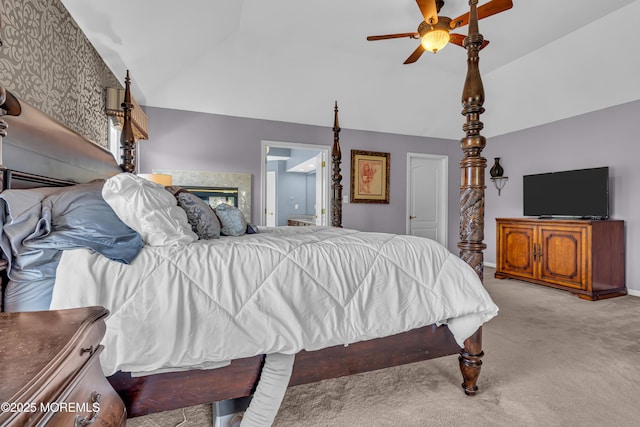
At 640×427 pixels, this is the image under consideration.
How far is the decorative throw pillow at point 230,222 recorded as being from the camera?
1.98 m

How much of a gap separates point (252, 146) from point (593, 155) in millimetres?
4518

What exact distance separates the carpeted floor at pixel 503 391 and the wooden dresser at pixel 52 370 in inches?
41.2

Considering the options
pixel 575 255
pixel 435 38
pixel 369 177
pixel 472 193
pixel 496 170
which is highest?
pixel 435 38

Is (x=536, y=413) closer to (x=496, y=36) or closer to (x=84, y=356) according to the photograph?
(x=84, y=356)

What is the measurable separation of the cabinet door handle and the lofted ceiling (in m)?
2.57

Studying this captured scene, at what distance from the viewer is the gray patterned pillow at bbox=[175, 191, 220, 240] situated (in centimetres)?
167

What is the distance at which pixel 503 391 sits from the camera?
170 cm

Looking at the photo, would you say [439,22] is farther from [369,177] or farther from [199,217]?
[369,177]

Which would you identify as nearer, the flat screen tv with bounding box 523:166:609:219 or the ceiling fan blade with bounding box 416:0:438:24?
the ceiling fan blade with bounding box 416:0:438:24

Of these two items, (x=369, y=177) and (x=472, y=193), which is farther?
(x=369, y=177)

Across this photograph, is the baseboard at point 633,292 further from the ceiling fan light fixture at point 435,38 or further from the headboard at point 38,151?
the headboard at point 38,151

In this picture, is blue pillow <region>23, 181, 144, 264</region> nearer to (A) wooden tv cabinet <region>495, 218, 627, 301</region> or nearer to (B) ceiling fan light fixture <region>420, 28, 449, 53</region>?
(B) ceiling fan light fixture <region>420, 28, 449, 53</region>

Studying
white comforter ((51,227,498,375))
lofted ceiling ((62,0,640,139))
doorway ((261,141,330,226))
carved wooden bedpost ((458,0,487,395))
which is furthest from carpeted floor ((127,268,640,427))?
doorway ((261,141,330,226))

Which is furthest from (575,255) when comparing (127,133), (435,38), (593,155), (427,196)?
(127,133)
